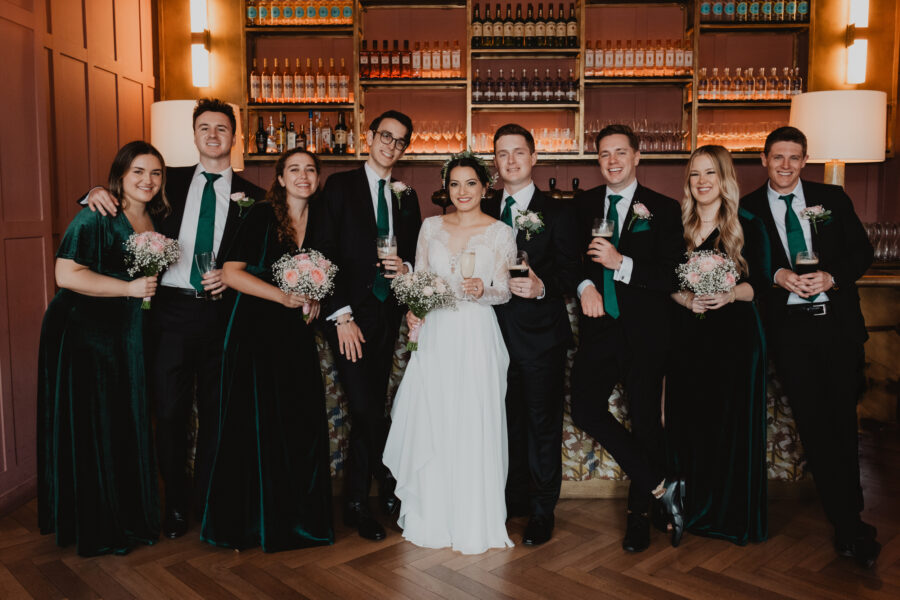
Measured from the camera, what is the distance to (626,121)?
19.8 feet

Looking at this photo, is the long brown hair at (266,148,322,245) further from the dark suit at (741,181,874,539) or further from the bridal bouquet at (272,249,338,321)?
the dark suit at (741,181,874,539)

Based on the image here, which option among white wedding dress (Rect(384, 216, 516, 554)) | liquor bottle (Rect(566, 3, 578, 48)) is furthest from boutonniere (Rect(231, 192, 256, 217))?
liquor bottle (Rect(566, 3, 578, 48))

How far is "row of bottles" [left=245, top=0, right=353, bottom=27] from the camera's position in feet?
18.9

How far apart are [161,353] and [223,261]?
0.48 meters

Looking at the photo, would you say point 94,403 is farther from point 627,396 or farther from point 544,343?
point 627,396

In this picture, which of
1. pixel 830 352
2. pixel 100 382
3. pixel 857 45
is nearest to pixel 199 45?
pixel 100 382

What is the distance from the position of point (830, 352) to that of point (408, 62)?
13.7ft

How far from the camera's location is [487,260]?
2.82m

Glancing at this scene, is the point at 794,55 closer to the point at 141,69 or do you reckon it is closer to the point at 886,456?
the point at 886,456

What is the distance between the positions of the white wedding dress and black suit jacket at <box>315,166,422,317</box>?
266 millimetres

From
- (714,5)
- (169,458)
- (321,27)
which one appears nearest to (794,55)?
(714,5)

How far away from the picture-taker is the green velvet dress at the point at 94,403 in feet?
9.15

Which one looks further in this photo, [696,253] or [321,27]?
[321,27]

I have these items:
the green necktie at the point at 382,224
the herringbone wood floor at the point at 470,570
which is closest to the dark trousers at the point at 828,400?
the herringbone wood floor at the point at 470,570
